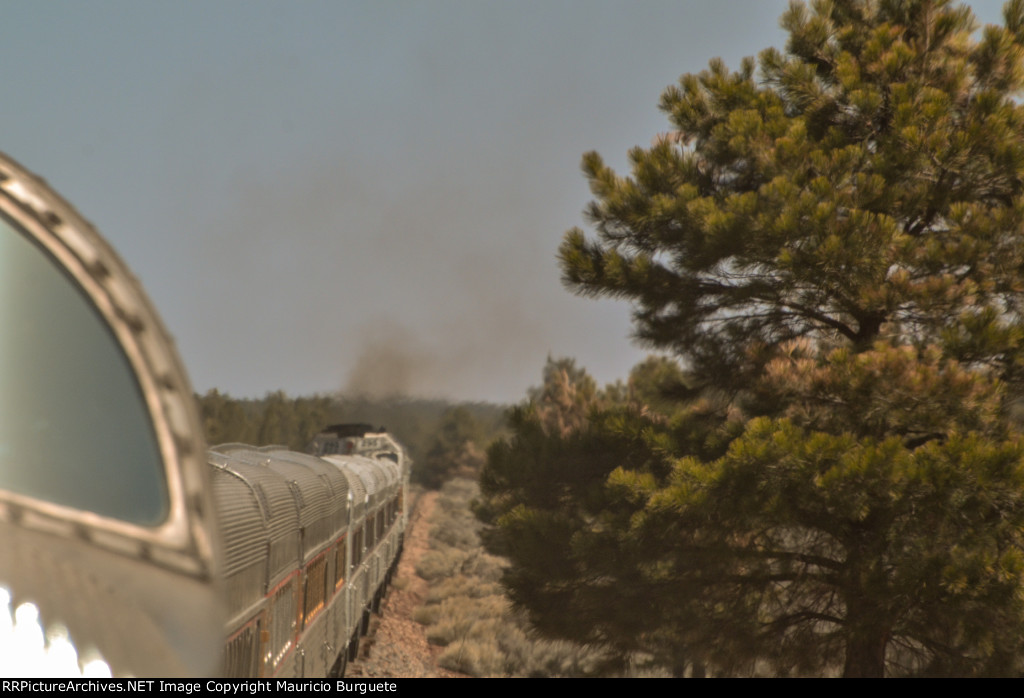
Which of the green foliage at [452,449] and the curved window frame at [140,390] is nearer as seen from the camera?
the curved window frame at [140,390]

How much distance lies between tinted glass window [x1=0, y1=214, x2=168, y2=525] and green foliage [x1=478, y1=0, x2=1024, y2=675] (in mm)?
6860

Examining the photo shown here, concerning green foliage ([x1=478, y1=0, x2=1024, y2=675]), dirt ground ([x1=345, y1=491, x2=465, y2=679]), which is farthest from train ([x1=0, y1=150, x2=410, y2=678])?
dirt ground ([x1=345, y1=491, x2=465, y2=679])

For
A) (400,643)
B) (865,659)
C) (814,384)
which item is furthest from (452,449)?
(814,384)

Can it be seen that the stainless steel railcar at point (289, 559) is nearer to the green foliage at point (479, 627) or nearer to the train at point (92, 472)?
the train at point (92, 472)

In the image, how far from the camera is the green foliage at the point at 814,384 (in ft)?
24.9

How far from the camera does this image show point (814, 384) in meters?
8.38

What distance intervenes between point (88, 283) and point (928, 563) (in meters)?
7.60

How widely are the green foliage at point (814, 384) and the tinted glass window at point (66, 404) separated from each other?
22.5ft

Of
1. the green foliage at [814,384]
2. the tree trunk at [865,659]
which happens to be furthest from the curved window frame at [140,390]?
the tree trunk at [865,659]
